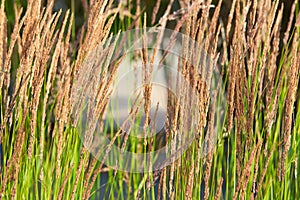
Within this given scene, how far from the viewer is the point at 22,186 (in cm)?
149

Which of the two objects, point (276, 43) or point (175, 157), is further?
point (276, 43)

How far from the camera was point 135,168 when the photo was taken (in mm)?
1718

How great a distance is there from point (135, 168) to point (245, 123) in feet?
1.24

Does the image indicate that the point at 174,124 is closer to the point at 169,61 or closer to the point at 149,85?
the point at 149,85

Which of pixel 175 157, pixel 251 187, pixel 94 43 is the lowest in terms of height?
pixel 251 187

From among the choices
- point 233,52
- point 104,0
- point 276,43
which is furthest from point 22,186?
point 276,43

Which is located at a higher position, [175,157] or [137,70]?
[137,70]

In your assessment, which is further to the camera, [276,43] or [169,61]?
[169,61]

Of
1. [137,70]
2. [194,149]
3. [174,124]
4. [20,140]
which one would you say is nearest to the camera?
[20,140]

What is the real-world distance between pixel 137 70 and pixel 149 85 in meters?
0.29

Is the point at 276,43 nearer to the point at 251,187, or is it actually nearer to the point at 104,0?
the point at 251,187

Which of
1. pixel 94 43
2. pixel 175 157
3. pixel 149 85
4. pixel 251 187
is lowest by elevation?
pixel 251 187

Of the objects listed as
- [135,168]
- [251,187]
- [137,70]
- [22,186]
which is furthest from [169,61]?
[22,186]

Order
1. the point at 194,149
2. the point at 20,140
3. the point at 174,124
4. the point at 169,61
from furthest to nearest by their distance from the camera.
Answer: the point at 169,61
the point at 194,149
the point at 174,124
the point at 20,140
